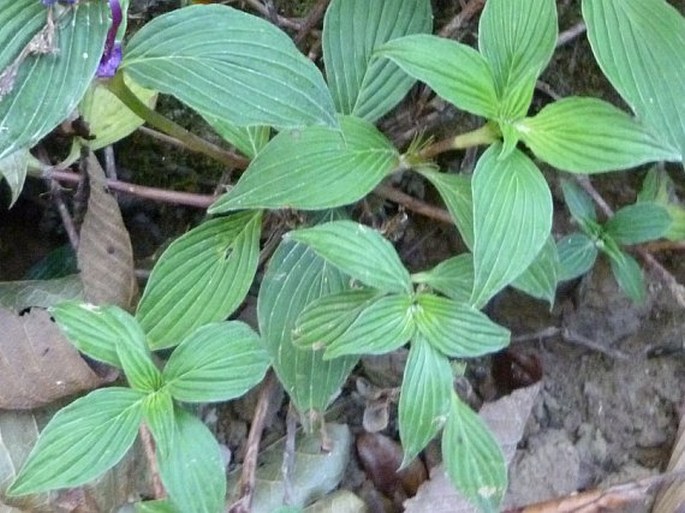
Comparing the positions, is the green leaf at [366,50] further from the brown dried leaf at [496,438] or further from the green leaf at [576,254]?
the brown dried leaf at [496,438]

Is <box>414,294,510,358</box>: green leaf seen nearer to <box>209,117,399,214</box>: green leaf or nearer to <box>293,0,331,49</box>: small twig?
<box>209,117,399,214</box>: green leaf

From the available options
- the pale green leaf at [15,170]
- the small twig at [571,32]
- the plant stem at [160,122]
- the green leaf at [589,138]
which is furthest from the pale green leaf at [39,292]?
the small twig at [571,32]

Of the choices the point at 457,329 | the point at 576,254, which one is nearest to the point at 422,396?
the point at 457,329

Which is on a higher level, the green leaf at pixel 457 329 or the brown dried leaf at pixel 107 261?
the green leaf at pixel 457 329

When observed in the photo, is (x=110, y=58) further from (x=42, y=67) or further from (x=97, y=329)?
(x=97, y=329)

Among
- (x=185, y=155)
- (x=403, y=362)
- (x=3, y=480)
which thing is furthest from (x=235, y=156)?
(x=3, y=480)
